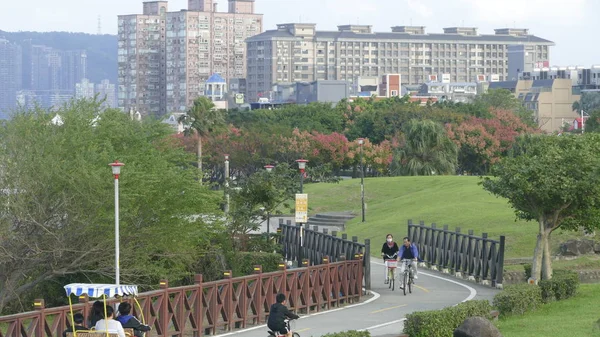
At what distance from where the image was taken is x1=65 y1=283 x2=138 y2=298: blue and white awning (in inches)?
875

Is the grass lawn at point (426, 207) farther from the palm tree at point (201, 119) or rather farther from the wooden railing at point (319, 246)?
the palm tree at point (201, 119)

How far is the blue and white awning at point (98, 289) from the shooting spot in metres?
22.2

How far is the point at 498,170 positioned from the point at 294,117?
324ft

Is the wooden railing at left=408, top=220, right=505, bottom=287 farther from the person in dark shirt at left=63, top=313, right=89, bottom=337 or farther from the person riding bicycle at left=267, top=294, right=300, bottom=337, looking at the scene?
the person in dark shirt at left=63, top=313, right=89, bottom=337

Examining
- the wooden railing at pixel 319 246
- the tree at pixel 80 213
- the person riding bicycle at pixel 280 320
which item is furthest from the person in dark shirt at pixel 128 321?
the wooden railing at pixel 319 246

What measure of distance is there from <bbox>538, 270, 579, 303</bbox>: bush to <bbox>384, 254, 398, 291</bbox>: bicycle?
5323 millimetres

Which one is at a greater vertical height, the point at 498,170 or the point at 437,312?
the point at 498,170

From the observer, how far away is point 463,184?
70.9 meters

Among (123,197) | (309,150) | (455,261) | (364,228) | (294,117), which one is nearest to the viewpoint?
(123,197)

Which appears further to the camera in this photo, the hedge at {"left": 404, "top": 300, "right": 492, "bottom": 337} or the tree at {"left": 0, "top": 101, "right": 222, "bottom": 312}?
the tree at {"left": 0, "top": 101, "right": 222, "bottom": 312}

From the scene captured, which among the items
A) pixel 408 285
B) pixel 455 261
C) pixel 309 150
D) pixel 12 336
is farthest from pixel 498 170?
pixel 309 150

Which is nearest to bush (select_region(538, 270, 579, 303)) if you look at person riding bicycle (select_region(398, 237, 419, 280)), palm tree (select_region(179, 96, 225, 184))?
person riding bicycle (select_region(398, 237, 419, 280))

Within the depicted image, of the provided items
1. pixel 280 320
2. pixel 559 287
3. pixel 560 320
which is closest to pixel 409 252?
pixel 559 287

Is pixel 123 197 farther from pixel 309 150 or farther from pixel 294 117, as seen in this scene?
pixel 294 117
